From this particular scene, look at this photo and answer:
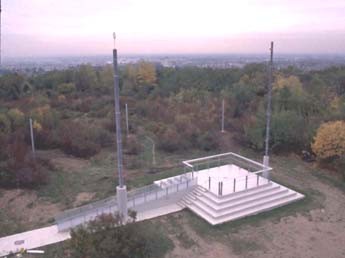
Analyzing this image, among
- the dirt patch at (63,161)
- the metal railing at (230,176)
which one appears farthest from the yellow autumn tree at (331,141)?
the dirt patch at (63,161)

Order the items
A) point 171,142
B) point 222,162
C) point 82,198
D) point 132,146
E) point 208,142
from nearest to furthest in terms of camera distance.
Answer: point 82,198, point 222,162, point 132,146, point 171,142, point 208,142

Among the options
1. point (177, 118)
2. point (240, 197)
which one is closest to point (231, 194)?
point (240, 197)

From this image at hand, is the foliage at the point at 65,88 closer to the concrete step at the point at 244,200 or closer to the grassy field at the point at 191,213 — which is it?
the grassy field at the point at 191,213

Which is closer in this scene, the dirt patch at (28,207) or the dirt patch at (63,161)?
the dirt patch at (28,207)

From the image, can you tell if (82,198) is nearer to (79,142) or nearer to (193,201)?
(193,201)

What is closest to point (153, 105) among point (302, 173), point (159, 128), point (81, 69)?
point (159, 128)

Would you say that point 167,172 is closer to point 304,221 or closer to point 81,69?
point 304,221

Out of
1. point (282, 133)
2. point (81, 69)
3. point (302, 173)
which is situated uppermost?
point (81, 69)
